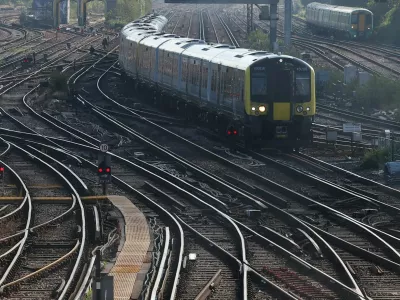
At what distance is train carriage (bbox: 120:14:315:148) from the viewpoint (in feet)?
78.7

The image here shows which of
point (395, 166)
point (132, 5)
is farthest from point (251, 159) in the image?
point (132, 5)

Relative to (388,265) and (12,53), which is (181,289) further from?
(12,53)

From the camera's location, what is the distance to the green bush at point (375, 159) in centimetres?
2247

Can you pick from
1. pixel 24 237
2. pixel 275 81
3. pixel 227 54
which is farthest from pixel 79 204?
pixel 227 54

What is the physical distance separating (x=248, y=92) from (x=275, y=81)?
2.22 ft

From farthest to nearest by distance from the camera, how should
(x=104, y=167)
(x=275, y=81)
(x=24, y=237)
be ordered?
(x=275, y=81) → (x=104, y=167) → (x=24, y=237)

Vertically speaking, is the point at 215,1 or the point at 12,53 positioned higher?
the point at 215,1

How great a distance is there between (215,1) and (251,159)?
92.5 feet

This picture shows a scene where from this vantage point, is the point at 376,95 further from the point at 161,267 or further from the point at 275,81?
the point at 161,267

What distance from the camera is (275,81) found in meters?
23.9

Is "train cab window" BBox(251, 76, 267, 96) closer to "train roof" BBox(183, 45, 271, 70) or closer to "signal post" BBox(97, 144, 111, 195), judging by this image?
"train roof" BBox(183, 45, 271, 70)

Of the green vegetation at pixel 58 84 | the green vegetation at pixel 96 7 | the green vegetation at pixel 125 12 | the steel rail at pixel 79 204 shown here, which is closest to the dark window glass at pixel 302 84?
the steel rail at pixel 79 204

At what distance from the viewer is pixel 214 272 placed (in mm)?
13688

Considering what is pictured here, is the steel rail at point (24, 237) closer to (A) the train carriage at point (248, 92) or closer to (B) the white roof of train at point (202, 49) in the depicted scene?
(A) the train carriage at point (248, 92)
